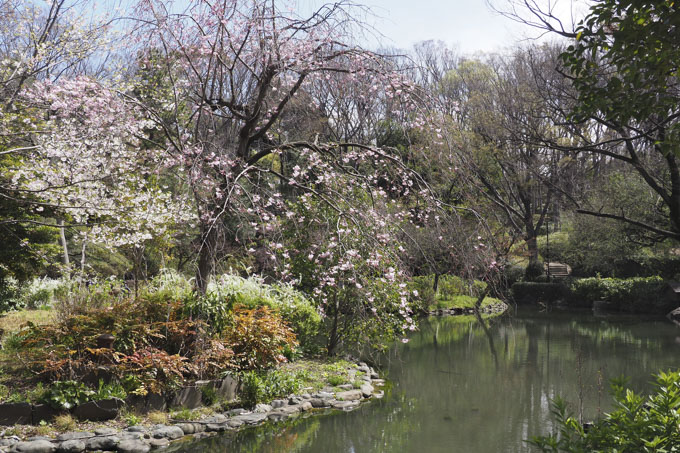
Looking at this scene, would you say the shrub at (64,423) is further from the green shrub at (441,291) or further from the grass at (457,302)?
the grass at (457,302)

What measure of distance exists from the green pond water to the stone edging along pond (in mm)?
198

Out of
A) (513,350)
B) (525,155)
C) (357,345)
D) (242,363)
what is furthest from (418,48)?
(242,363)

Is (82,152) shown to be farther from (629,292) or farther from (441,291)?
(629,292)

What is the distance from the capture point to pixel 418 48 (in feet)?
100

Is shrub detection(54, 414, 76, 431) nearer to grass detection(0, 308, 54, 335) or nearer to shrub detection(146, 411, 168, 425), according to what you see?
shrub detection(146, 411, 168, 425)

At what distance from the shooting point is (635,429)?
3.39 metres

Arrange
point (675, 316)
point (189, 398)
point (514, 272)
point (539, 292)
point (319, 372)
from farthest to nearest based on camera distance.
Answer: point (514, 272) < point (539, 292) < point (675, 316) < point (319, 372) < point (189, 398)

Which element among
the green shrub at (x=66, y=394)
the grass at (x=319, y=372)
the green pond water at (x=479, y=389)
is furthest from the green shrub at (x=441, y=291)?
the green shrub at (x=66, y=394)

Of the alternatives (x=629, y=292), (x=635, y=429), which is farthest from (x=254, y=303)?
(x=629, y=292)

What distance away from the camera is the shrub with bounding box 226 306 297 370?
6.95 metres

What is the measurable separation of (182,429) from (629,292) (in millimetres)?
17982

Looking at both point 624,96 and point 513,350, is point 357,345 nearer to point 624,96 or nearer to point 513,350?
point 513,350

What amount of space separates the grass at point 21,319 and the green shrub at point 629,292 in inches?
714

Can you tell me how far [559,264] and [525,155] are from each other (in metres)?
7.14
